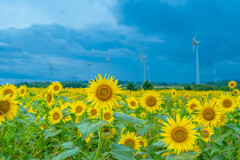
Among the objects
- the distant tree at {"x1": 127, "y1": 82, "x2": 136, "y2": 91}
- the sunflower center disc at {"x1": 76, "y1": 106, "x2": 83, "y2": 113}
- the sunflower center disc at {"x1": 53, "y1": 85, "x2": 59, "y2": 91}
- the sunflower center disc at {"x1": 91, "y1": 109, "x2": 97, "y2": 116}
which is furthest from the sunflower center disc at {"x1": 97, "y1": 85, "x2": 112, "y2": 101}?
the distant tree at {"x1": 127, "y1": 82, "x2": 136, "y2": 91}

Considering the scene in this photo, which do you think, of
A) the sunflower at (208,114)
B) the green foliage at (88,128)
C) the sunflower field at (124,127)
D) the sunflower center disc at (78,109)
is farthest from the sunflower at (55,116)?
the sunflower at (208,114)

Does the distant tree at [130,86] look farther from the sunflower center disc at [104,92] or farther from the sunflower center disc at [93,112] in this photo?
the sunflower center disc at [104,92]

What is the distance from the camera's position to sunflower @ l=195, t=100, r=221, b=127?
299 centimetres

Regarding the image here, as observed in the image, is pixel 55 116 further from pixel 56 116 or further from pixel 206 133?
pixel 206 133

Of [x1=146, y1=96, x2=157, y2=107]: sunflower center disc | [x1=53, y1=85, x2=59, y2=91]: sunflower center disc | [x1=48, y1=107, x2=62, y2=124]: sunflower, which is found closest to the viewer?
[x1=48, y1=107, x2=62, y2=124]: sunflower

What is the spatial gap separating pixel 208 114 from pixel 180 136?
849 mm

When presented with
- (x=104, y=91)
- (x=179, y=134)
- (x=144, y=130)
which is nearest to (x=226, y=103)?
(x=144, y=130)

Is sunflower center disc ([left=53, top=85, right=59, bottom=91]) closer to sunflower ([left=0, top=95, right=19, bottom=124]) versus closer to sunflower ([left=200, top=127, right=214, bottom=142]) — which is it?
sunflower ([left=0, top=95, right=19, bottom=124])

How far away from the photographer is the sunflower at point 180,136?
7.91 ft

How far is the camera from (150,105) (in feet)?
13.4

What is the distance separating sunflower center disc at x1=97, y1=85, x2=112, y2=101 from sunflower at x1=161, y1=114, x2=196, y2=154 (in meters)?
0.79

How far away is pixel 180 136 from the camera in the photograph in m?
2.43

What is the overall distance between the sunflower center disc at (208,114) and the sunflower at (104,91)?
4.52 feet

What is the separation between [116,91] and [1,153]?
2.43 m
